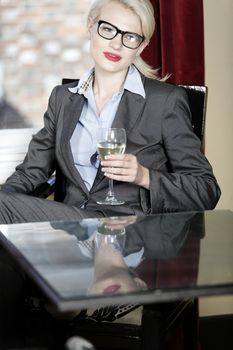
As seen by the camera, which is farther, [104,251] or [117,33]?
[117,33]

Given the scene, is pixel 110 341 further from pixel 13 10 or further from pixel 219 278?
pixel 13 10

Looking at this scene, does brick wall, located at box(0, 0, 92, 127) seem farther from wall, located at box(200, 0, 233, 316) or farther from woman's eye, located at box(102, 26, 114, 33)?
woman's eye, located at box(102, 26, 114, 33)

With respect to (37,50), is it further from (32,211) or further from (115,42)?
(32,211)

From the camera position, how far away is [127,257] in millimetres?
1675

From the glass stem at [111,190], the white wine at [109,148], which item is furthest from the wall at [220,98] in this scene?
the white wine at [109,148]

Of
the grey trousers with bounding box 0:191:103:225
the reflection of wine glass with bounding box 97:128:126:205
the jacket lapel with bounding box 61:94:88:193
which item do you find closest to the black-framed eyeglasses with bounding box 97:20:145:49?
the jacket lapel with bounding box 61:94:88:193

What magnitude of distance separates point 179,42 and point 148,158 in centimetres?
66

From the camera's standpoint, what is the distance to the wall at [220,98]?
310cm

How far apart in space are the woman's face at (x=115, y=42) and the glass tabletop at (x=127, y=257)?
60 cm

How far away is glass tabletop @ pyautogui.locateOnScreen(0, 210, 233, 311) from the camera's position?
1.42 m

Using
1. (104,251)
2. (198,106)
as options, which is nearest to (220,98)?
(198,106)

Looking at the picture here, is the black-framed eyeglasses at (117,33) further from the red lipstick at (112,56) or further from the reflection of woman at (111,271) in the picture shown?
the reflection of woman at (111,271)

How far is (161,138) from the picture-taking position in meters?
2.47

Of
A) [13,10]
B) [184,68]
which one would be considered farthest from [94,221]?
[13,10]
